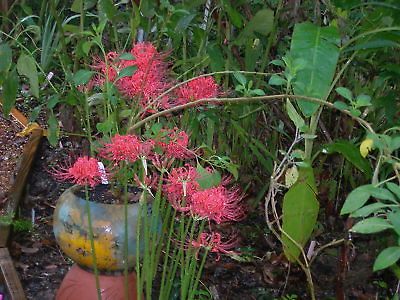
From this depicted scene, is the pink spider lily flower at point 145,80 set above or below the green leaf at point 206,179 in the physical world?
above

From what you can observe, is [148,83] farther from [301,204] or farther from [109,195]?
[301,204]

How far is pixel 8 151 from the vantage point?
4047 millimetres

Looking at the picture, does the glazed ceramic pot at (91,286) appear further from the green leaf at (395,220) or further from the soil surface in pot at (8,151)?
the green leaf at (395,220)

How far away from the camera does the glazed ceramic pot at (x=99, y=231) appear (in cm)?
229

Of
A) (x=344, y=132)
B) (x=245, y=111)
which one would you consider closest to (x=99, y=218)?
(x=245, y=111)

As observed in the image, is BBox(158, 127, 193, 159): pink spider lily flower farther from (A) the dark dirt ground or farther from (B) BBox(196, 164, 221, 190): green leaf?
(A) the dark dirt ground

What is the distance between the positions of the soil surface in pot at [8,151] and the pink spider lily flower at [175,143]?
1.78m

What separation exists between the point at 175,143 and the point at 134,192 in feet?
2.20

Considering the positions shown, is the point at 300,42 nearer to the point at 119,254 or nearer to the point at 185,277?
the point at 185,277

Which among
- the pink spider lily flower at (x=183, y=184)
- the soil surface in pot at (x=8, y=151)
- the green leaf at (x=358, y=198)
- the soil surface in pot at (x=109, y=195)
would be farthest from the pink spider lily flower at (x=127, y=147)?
the soil surface in pot at (x=8, y=151)

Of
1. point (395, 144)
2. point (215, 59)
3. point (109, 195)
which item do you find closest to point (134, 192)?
point (109, 195)

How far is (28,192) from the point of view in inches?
148

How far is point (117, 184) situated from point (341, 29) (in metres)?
0.95

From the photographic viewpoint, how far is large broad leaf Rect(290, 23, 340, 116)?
72.4 inches
